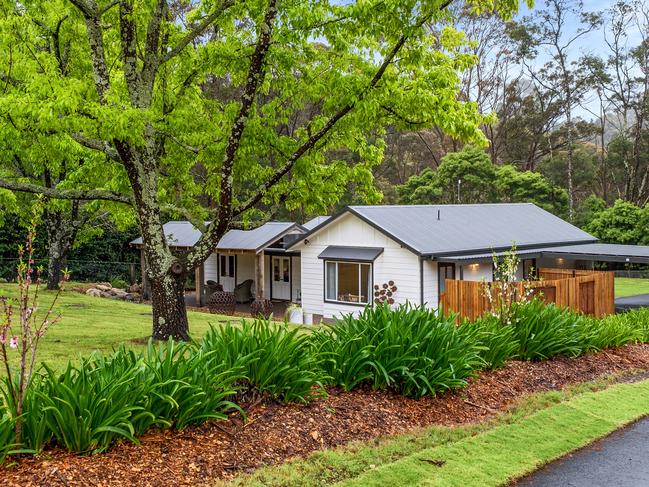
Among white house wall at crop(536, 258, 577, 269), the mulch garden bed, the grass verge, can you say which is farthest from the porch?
the grass verge

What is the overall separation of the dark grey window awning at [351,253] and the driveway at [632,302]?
8697mm

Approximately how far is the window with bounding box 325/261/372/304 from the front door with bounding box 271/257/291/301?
19.3 feet

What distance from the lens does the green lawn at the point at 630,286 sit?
2982 cm

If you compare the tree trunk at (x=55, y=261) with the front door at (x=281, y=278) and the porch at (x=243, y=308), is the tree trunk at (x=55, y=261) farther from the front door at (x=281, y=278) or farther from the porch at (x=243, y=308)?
the front door at (x=281, y=278)

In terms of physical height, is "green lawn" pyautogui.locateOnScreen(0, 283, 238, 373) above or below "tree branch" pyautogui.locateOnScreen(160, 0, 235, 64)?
below

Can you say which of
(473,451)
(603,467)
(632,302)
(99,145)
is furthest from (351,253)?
(603,467)

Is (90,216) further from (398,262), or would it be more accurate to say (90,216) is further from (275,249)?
(398,262)

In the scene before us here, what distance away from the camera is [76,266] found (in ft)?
103

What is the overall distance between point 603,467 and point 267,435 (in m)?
3.22

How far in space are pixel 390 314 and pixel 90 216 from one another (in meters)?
19.8

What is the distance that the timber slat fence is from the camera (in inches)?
573

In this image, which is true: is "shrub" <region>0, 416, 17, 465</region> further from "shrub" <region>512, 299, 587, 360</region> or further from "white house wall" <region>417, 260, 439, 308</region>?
"white house wall" <region>417, 260, 439, 308</region>

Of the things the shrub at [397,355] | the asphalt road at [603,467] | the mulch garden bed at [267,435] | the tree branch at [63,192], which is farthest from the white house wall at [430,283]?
the asphalt road at [603,467]

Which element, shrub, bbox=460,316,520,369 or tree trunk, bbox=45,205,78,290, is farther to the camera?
tree trunk, bbox=45,205,78,290
